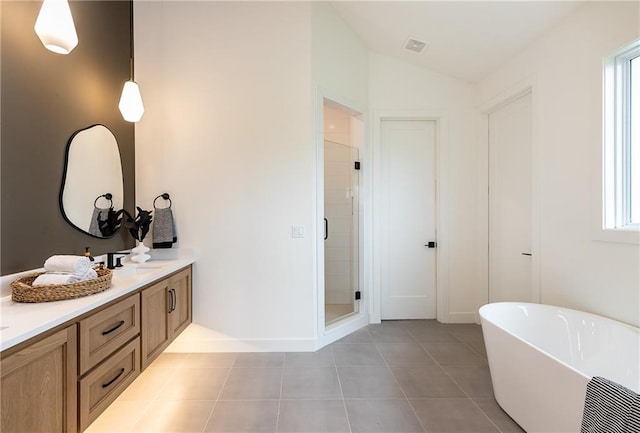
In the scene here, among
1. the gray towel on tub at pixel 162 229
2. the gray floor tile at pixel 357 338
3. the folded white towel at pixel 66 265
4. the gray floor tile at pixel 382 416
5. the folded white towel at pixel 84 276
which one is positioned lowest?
the gray floor tile at pixel 382 416

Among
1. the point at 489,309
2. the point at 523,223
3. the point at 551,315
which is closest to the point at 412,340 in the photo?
the point at 489,309

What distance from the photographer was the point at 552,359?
1509 mm

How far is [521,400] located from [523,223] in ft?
5.51

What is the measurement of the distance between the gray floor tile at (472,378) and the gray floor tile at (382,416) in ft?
1.69

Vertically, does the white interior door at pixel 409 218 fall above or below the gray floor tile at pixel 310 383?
above

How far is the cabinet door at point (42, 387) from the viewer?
999 mm

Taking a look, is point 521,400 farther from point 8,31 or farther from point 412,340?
point 8,31

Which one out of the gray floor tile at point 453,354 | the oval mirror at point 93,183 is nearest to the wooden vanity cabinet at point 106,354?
the oval mirror at point 93,183

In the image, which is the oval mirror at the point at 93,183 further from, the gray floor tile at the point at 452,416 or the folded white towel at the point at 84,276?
the gray floor tile at the point at 452,416

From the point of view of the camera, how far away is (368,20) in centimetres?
294

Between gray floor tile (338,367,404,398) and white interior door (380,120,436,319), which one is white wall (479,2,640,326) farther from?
gray floor tile (338,367,404,398)

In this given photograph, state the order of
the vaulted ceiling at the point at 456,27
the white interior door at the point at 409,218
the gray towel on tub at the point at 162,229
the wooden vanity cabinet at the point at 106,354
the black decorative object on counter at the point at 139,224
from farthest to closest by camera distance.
Answer: the white interior door at the point at 409,218, the gray towel on tub at the point at 162,229, the black decorative object on counter at the point at 139,224, the vaulted ceiling at the point at 456,27, the wooden vanity cabinet at the point at 106,354

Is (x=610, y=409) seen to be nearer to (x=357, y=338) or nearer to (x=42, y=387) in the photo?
(x=42, y=387)

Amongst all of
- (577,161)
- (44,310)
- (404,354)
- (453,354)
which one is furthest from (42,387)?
(577,161)
